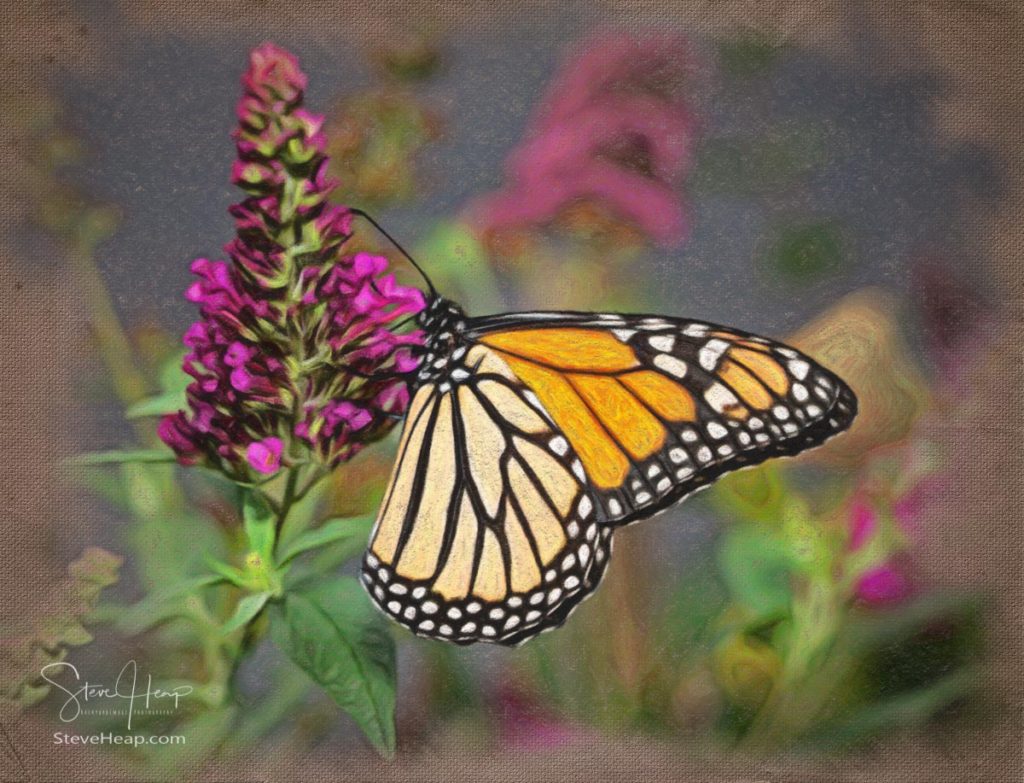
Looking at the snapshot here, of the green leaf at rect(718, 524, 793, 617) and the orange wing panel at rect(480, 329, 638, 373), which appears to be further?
the green leaf at rect(718, 524, 793, 617)

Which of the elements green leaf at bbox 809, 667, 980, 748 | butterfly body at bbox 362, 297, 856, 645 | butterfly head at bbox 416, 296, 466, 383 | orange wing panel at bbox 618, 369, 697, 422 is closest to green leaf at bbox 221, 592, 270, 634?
butterfly body at bbox 362, 297, 856, 645

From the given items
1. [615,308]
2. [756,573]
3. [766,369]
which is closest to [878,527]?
[756,573]

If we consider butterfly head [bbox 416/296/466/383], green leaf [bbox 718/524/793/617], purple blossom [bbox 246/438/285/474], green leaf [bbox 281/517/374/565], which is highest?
butterfly head [bbox 416/296/466/383]

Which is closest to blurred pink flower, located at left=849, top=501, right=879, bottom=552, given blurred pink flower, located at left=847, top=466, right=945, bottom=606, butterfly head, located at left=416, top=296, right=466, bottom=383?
blurred pink flower, located at left=847, top=466, right=945, bottom=606

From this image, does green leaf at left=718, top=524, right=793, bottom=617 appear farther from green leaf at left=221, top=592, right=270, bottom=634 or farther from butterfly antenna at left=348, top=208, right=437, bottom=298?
green leaf at left=221, top=592, right=270, bottom=634

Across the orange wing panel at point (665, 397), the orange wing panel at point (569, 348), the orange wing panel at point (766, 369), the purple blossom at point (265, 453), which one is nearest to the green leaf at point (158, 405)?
the purple blossom at point (265, 453)

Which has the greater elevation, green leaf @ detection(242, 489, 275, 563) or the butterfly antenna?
the butterfly antenna

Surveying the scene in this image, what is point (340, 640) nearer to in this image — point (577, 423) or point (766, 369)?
point (577, 423)

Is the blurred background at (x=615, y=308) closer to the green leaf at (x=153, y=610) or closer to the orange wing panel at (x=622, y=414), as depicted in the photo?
the green leaf at (x=153, y=610)
